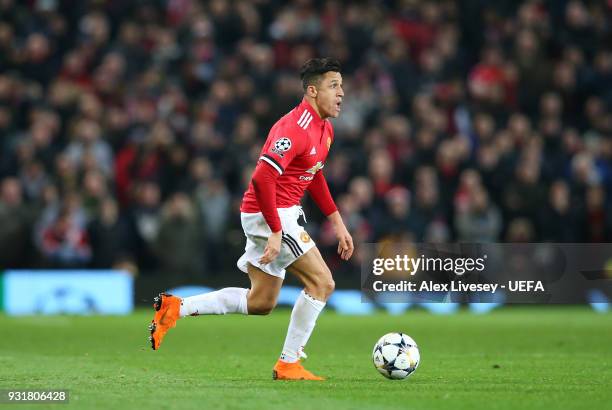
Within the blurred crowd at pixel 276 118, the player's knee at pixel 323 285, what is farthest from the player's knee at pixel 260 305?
the blurred crowd at pixel 276 118

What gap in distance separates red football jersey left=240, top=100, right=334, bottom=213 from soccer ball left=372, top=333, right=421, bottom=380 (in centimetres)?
123

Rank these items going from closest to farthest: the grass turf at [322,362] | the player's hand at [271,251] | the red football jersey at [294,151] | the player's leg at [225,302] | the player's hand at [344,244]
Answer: the grass turf at [322,362] < the player's hand at [271,251] < the red football jersey at [294,151] < the player's leg at [225,302] < the player's hand at [344,244]

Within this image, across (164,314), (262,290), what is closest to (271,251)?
(262,290)

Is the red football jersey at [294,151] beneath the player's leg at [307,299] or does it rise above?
above

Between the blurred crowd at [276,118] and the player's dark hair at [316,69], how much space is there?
8023 mm

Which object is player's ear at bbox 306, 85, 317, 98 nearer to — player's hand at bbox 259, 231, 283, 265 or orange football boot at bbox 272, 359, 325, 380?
player's hand at bbox 259, 231, 283, 265

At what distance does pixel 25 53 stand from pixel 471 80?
6877 mm

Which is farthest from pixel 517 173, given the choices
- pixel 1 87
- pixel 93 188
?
pixel 1 87

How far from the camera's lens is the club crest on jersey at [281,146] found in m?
8.82

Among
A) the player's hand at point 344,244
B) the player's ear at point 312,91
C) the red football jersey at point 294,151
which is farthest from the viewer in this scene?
the player's hand at point 344,244

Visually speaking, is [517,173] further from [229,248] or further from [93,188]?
[93,188]

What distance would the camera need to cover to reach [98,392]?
26.8ft

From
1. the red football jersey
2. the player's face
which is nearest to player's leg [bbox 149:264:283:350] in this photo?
the red football jersey

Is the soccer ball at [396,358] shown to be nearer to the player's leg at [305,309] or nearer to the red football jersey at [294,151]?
the player's leg at [305,309]
